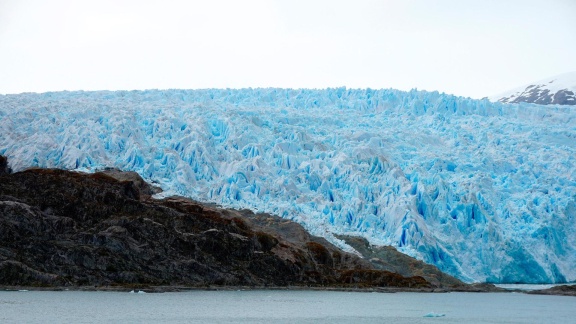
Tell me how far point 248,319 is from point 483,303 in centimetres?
1860

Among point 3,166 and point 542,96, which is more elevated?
point 542,96

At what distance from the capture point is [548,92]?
3937 inches

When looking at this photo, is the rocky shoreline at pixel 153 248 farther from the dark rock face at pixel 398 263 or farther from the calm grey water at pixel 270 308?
the calm grey water at pixel 270 308

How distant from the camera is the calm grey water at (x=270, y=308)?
2965 centimetres

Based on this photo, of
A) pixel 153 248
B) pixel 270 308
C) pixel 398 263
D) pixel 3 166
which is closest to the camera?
pixel 270 308

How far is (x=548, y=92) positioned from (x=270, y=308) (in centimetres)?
7630

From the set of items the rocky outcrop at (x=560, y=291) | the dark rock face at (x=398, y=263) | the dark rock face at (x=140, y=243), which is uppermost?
the dark rock face at (x=140, y=243)

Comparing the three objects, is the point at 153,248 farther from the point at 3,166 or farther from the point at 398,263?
the point at 398,263

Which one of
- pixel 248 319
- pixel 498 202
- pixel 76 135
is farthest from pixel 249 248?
pixel 498 202

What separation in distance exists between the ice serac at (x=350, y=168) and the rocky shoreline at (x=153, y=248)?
2267mm

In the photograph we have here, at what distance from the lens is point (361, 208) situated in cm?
5088

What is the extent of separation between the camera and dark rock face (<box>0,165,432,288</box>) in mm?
38375

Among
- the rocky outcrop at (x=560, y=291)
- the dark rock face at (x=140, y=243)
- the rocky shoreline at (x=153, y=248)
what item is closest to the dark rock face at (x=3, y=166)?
the rocky shoreline at (x=153, y=248)

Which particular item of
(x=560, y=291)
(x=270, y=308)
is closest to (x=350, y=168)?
(x=560, y=291)
